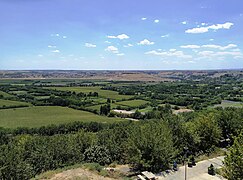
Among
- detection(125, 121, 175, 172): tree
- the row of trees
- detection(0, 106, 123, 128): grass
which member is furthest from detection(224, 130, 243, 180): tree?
detection(0, 106, 123, 128): grass

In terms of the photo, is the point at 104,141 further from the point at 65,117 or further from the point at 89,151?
the point at 65,117

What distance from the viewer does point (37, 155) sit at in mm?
31031

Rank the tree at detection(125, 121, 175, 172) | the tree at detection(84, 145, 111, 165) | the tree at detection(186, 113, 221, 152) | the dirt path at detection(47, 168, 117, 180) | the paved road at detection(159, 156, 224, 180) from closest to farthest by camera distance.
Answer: the dirt path at detection(47, 168, 117, 180) → the paved road at detection(159, 156, 224, 180) → the tree at detection(125, 121, 175, 172) → the tree at detection(84, 145, 111, 165) → the tree at detection(186, 113, 221, 152)

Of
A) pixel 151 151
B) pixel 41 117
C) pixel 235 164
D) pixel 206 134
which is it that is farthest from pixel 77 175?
pixel 41 117

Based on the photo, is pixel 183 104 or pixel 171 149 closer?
pixel 171 149

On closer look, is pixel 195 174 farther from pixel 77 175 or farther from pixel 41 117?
pixel 41 117

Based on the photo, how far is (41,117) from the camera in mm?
80938

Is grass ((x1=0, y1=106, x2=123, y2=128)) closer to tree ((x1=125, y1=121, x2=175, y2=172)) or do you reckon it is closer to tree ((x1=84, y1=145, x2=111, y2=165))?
tree ((x1=84, y1=145, x2=111, y2=165))

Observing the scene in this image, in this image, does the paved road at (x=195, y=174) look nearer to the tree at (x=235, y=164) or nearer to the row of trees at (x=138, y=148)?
the row of trees at (x=138, y=148)

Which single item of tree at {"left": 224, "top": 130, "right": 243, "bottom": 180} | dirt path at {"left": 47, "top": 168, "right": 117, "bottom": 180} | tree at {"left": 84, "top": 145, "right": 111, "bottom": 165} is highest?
tree at {"left": 224, "top": 130, "right": 243, "bottom": 180}

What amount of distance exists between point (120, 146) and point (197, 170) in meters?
12.5

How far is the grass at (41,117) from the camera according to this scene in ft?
242

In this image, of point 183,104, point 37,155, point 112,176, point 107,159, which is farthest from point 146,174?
point 183,104

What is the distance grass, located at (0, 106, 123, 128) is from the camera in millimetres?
73625
